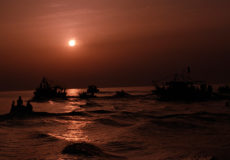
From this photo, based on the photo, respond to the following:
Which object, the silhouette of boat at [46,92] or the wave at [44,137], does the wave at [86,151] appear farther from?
the silhouette of boat at [46,92]

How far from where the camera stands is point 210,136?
17969 mm

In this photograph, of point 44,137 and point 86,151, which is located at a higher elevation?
point 86,151

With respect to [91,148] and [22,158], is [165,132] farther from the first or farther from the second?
[22,158]

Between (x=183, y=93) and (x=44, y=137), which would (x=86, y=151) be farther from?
(x=183, y=93)

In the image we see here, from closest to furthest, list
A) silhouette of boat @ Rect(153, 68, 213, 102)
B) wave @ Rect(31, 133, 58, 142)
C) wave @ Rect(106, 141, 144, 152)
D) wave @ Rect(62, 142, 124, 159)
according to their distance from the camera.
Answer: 1. wave @ Rect(62, 142, 124, 159)
2. wave @ Rect(106, 141, 144, 152)
3. wave @ Rect(31, 133, 58, 142)
4. silhouette of boat @ Rect(153, 68, 213, 102)

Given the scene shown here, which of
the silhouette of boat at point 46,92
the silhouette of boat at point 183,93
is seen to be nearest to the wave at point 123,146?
the silhouette of boat at point 183,93

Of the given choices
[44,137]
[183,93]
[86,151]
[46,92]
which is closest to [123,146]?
[86,151]

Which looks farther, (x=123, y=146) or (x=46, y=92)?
(x=46, y=92)

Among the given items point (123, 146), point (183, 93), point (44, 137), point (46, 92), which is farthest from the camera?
point (46, 92)

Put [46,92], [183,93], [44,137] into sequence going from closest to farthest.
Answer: [44,137] → [183,93] → [46,92]

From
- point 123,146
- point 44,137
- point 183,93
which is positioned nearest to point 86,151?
point 123,146

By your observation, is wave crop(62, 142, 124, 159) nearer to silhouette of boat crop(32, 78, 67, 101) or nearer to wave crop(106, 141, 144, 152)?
wave crop(106, 141, 144, 152)

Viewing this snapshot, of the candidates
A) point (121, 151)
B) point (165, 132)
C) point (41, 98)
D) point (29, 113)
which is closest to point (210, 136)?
point (165, 132)

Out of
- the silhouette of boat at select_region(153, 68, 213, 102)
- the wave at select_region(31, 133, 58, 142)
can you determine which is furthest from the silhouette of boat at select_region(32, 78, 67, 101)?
the wave at select_region(31, 133, 58, 142)
